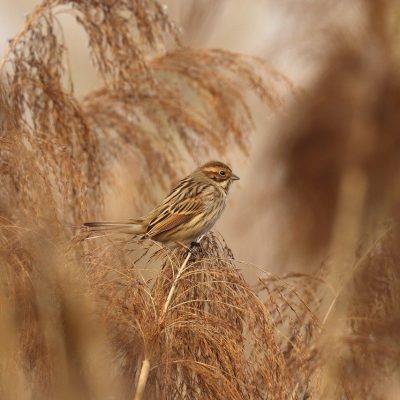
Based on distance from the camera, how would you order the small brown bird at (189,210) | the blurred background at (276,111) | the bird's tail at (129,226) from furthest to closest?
the small brown bird at (189,210) < the blurred background at (276,111) < the bird's tail at (129,226)

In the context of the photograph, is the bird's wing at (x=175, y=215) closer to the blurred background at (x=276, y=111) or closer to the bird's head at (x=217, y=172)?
the blurred background at (x=276, y=111)

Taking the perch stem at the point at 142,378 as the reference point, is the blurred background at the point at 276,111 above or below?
above

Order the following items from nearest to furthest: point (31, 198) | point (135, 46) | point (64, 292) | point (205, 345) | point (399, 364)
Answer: point (64, 292)
point (399, 364)
point (205, 345)
point (31, 198)
point (135, 46)

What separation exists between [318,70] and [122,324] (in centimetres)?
308

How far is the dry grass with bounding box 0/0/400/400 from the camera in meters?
3.87

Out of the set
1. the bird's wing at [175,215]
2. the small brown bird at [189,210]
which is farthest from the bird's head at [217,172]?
the bird's wing at [175,215]

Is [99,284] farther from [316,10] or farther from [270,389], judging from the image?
[316,10]

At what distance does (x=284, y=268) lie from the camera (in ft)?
21.6

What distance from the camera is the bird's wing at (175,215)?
685 cm

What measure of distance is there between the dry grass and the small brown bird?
0.49ft

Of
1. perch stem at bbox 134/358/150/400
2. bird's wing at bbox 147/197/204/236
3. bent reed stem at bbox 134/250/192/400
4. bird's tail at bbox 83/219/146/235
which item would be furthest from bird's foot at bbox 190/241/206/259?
perch stem at bbox 134/358/150/400

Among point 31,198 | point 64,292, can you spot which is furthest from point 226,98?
point 64,292

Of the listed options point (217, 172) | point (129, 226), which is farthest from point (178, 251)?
point (217, 172)

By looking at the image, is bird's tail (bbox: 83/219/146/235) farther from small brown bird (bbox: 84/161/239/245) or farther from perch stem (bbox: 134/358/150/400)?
perch stem (bbox: 134/358/150/400)
